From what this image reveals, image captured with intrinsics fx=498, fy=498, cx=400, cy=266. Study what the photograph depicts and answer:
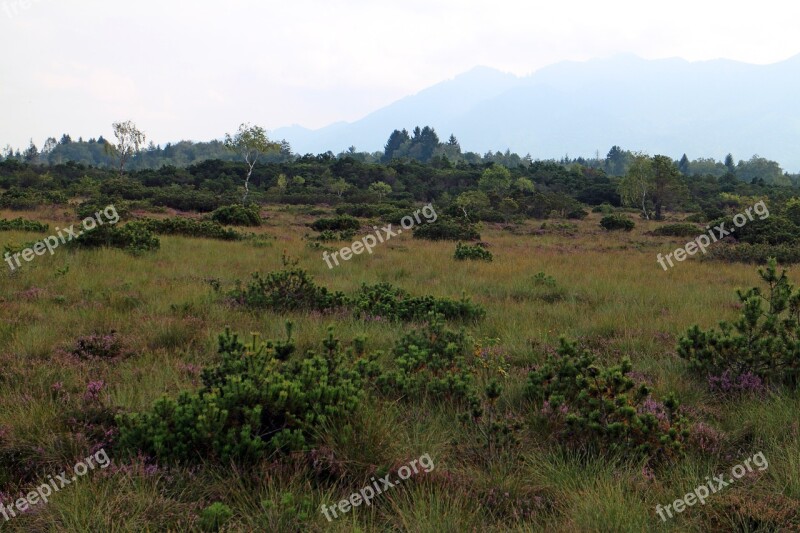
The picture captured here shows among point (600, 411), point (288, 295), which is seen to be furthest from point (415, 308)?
point (600, 411)

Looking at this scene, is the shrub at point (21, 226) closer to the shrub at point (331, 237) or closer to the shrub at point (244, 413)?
the shrub at point (331, 237)

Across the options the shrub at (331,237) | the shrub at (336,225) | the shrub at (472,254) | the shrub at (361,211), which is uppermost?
the shrub at (361,211)

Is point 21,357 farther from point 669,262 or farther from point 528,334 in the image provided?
point 669,262

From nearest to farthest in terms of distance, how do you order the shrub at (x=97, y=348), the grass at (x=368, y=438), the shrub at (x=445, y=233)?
the grass at (x=368, y=438), the shrub at (x=97, y=348), the shrub at (x=445, y=233)

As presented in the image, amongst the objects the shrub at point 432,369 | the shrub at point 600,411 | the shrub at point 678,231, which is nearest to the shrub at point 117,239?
the shrub at point 432,369

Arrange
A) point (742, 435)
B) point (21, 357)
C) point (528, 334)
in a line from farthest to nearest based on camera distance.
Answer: point (528, 334) < point (21, 357) < point (742, 435)

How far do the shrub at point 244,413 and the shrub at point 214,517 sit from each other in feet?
1.58

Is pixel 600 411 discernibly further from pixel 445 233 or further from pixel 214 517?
pixel 445 233

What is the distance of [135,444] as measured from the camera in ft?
10.3

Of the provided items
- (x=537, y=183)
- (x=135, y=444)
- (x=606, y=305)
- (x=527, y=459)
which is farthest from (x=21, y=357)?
(x=537, y=183)

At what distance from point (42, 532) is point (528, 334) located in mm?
4815

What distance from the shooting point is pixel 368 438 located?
3.18 metres

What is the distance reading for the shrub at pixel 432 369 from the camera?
4.05 m

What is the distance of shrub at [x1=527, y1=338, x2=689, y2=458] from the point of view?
10.9ft
